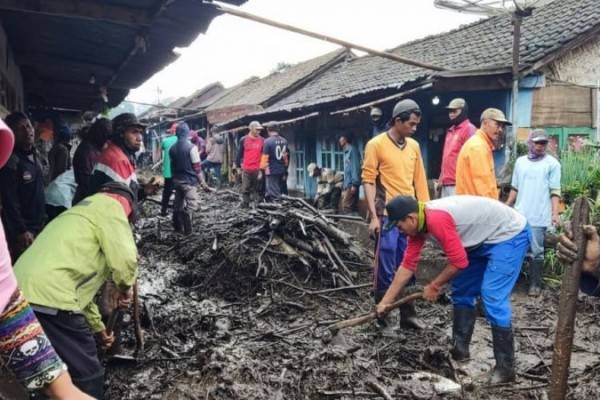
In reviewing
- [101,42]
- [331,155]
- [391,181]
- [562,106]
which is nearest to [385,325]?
[391,181]

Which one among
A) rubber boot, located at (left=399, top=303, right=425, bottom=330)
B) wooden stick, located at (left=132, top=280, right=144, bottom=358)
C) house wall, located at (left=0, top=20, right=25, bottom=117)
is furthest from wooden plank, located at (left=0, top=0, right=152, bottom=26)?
rubber boot, located at (left=399, top=303, right=425, bottom=330)

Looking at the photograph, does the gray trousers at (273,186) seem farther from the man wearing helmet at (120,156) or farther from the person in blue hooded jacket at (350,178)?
the man wearing helmet at (120,156)

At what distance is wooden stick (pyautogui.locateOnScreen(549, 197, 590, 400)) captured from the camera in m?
2.47

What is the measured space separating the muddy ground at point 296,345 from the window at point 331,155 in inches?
239

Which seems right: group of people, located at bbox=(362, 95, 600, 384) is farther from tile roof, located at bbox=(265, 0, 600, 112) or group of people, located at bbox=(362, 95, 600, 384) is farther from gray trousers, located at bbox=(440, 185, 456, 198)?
tile roof, located at bbox=(265, 0, 600, 112)

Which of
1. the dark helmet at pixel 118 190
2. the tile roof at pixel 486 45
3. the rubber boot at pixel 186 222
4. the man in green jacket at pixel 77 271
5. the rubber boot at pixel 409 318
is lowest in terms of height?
the rubber boot at pixel 409 318

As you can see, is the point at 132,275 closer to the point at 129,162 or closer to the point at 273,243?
the point at 129,162

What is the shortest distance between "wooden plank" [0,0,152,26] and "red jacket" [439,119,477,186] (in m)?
3.93

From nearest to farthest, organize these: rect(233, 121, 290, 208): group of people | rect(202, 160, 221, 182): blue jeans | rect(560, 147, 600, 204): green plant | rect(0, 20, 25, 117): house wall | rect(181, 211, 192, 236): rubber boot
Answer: rect(0, 20, 25, 117): house wall < rect(560, 147, 600, 204): green plant < rect(181, 211, 192, 236): rubber boot < rect(233, 121, 290, 208): group of people < rect(202, 160, 221, 182): blue jeans

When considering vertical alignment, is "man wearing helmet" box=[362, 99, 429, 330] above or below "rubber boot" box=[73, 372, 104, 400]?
above

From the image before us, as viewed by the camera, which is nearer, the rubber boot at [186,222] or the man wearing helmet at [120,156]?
the man wearing helmet at [120,156]

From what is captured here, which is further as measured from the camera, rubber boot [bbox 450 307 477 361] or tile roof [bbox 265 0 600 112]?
tile roof [bbox 265 0 600 112]

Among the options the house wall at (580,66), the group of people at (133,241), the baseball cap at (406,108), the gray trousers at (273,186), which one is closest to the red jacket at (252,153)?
the gray trousers at (273,186)

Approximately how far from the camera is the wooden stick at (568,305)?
2.47 metres
